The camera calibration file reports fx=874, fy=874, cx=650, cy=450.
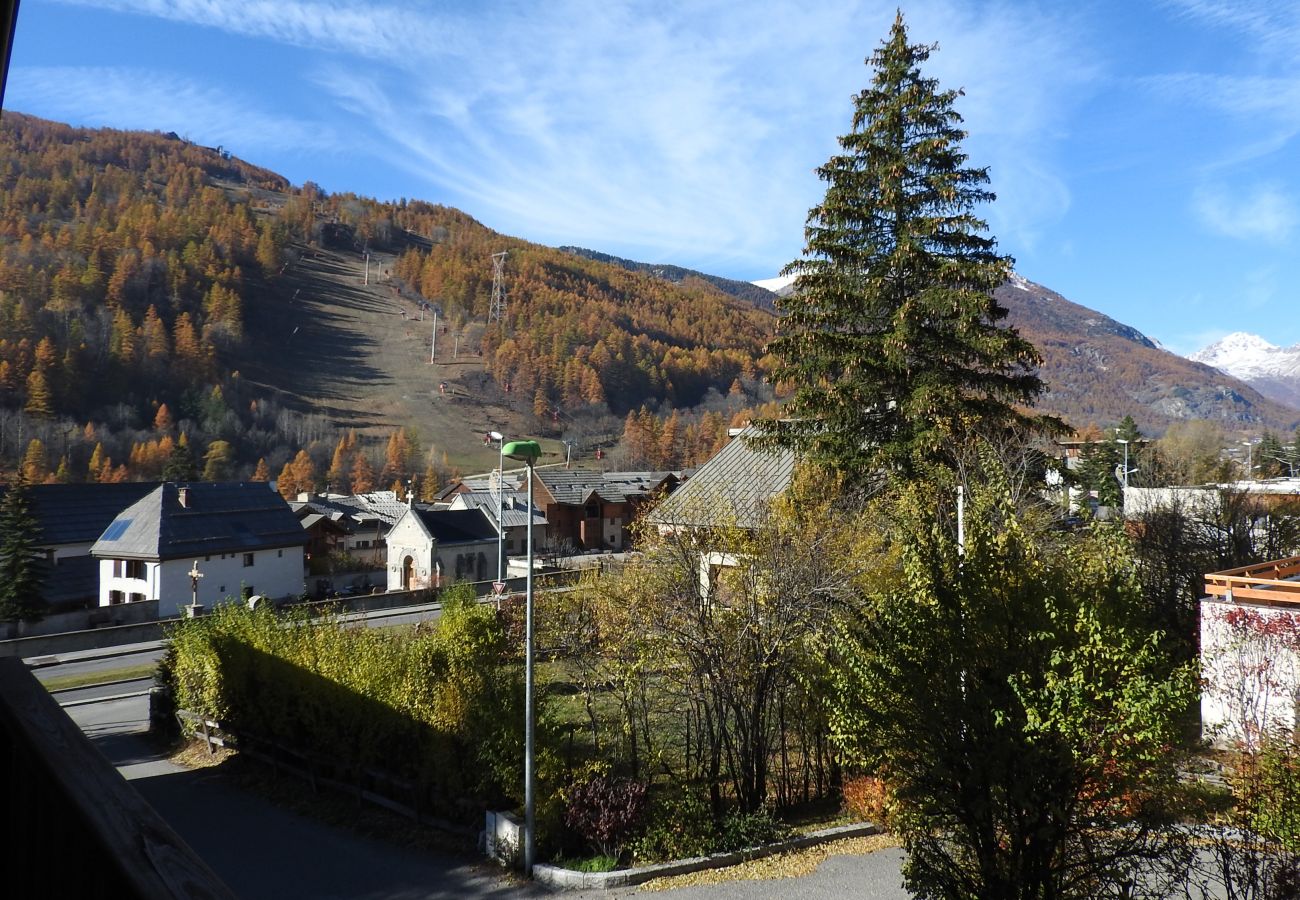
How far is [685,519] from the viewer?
1691cm

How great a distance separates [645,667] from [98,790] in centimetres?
1257

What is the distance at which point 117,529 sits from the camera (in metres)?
41.9

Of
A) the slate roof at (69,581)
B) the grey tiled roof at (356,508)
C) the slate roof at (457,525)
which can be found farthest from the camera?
the grey tiled roof at (356,508)

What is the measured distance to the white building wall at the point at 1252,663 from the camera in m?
14.3

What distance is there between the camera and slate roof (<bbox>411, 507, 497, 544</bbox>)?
50.7 meters

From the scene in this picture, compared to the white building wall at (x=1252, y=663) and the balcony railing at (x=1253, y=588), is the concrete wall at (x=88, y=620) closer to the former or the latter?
the white building wall at (x=1252, y=663)

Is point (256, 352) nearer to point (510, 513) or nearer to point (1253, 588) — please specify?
point (510, 513)

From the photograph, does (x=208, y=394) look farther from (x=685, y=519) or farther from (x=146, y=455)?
(x=685, y=519)

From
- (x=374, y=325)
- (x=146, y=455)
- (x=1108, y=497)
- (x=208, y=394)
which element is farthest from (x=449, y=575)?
(x=374, y=325)

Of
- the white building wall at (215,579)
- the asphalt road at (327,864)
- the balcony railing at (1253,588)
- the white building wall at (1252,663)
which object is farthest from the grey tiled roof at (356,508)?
the white building wall at (1252,663)

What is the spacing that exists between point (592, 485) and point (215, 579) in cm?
3210

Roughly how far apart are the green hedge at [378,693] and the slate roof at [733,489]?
446 centimetres

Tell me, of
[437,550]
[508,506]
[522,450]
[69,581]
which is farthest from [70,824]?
[508,506]

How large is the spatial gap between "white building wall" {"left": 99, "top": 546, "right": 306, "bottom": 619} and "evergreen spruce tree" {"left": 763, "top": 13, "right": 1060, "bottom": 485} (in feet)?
94.0
